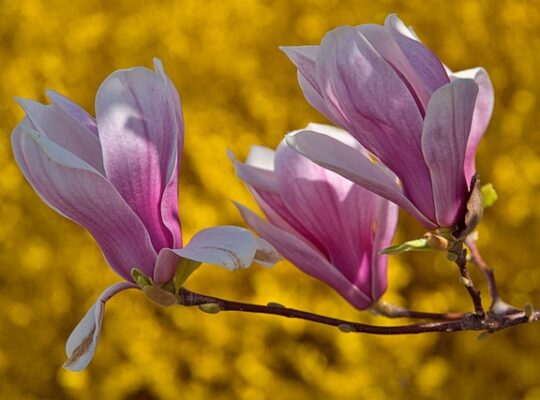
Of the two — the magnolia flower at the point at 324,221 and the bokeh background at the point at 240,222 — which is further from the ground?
the magnolia flower at the point at 324,221

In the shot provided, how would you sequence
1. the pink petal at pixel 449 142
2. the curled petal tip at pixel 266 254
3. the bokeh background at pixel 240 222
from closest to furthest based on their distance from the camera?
1. the pink petal at pixel 449 142
2. the curled petal tip at pixel 266 254
3. the bokeh background at pixel 240 222

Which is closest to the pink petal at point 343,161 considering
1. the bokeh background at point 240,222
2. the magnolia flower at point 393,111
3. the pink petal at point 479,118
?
the magnolia flower at point 393,111

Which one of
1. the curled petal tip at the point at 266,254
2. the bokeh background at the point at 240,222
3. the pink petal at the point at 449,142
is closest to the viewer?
the pink petal at the point at 449,142

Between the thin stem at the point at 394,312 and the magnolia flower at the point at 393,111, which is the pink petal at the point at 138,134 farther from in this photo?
the thin stem at the point at 394,312

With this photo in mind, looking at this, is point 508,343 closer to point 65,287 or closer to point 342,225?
point 65,287

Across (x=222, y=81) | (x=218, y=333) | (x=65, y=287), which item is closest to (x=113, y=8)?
(x=222, y=81)

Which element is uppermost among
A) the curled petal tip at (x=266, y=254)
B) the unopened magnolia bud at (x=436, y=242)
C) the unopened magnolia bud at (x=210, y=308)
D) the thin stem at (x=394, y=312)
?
the unopened magnolia bud at (x=436, y=242)

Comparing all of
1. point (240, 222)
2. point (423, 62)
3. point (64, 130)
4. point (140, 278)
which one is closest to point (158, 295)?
point (140, 278)
